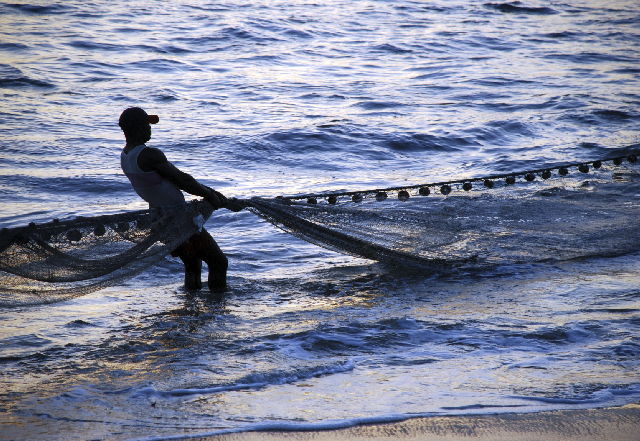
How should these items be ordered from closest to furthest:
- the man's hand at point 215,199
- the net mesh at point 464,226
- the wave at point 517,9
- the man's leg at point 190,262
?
the man's hand at point 215,199 → the man's leg at point 190,262 → the net mesh at point 464,226 → the wave at point 517,9

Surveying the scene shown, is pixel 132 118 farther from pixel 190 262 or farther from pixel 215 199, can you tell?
pixel 190 262

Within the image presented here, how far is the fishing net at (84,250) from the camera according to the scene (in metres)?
4.14

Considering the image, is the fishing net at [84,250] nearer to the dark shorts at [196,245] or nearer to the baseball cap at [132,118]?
the dark shorts at [196,245]

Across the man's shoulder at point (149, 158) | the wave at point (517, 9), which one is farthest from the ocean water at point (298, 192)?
the wave at point (517, 9)

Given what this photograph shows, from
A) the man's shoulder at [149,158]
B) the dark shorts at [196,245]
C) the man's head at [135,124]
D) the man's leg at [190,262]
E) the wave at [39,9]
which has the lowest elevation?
the man's leg at [190,262]

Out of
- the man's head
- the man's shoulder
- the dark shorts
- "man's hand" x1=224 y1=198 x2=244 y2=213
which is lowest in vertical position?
the dark shorts

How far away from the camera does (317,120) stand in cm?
1261

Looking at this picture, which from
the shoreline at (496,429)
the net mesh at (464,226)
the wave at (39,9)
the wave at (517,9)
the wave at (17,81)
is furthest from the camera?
the wave at (517,9)

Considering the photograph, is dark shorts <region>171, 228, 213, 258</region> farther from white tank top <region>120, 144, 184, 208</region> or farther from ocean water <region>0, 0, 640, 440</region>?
ocean water <region>0, 0, 640, 440</region>

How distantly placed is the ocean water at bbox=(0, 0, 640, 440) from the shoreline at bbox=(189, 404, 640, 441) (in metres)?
0.08

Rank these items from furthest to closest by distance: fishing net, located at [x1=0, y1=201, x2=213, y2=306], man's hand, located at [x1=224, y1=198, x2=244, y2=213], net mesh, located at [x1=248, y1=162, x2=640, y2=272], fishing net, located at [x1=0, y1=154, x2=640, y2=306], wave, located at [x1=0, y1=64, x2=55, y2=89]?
1. wave, located at [x1=0, y1=64, x2=55, y2=89]
2. net mesh, located at [x1=248, y1=162, x2=640, y2=272]
3. man's hand, located at [x1=224, y1=198, x2=244, y2=213]
4. fishing net, located at [x1=0, y1=154, x2=640, y2=306]
5. fishing net, located at [x1=0, y1=201, x2=213, y2=306]

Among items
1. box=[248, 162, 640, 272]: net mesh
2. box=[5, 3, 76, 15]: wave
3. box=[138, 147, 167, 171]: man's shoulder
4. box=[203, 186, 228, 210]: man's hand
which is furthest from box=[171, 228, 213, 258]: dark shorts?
box=[5, 3, 76, 15]: wave

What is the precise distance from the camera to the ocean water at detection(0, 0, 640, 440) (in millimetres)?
→ 3789

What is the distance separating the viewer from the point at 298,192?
8.72 metres
